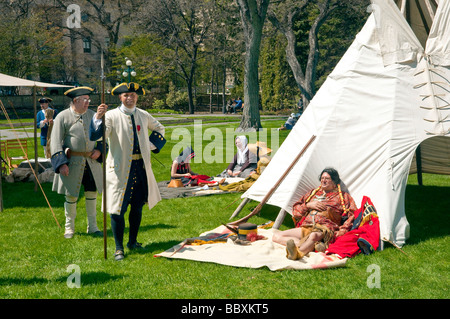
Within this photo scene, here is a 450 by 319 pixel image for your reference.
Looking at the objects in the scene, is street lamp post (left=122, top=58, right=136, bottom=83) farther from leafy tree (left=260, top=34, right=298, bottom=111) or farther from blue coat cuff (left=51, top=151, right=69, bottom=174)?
leafy tree (left=260, top=34, right=298, bottom=111)

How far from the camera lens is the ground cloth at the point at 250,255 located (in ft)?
17.4

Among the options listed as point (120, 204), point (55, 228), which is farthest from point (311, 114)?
point (55, 228)

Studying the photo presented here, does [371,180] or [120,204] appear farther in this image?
[371,180]

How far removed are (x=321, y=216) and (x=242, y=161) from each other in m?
4.57

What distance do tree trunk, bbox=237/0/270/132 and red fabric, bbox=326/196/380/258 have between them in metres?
15.5

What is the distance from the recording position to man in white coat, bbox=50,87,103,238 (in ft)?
21.2

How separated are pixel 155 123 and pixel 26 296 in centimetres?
236

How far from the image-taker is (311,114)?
7312 millimetres

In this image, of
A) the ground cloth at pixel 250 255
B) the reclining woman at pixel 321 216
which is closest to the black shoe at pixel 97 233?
the ground cloth at pixel 250 255

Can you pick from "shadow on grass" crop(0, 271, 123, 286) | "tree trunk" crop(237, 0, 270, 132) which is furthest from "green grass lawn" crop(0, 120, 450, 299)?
"tree trunk" crop(237, 0, 270, 132)

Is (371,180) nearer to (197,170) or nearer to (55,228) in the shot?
(55,228)

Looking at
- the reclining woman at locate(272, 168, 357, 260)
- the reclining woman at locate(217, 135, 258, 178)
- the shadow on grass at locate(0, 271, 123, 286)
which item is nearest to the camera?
the shadow on grass at locate(0, 271, 123, 286)

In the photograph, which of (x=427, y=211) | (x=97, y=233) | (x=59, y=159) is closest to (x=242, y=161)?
(x=427, y=211)

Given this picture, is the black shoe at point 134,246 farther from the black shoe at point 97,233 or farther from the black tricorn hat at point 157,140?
the black tricorn hat at point 157,140
